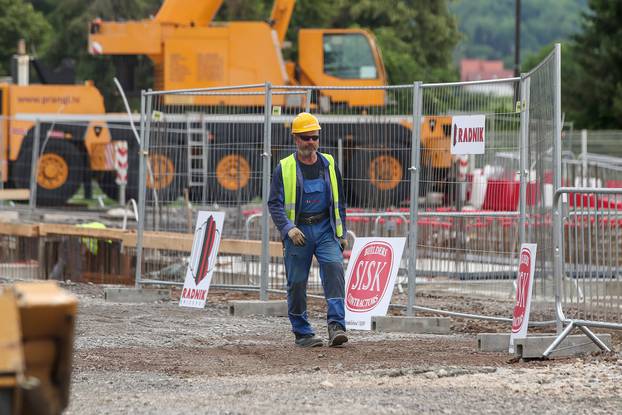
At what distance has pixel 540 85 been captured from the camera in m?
11.7

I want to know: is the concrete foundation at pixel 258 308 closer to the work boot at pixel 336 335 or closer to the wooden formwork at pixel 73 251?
the work boot at pixel 336 335

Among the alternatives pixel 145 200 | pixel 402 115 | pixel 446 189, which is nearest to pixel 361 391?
pixel 446 189

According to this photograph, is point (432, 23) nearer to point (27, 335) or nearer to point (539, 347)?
point (539, 347)

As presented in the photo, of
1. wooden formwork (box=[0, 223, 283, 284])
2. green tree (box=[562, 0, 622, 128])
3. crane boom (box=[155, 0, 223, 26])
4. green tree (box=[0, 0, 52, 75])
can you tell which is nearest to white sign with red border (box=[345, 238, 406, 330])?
wooden formwork (box=[0, 223, 283, 284])

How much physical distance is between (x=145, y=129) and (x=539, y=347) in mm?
6936

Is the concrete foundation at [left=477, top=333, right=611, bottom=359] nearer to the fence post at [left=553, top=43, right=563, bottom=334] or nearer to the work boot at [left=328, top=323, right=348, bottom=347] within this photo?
the fence post at [left=553, top=43, right=563, bottom=334]

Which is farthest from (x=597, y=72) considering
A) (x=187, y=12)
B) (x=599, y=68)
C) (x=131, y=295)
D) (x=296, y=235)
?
(x=296, y=235)

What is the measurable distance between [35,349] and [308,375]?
379 cm

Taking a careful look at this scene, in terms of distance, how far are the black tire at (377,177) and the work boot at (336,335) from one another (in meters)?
3.09

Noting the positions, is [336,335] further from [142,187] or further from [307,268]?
[142,187]

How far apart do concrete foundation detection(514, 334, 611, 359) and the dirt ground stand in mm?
130

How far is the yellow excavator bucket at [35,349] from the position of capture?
18.6 feet

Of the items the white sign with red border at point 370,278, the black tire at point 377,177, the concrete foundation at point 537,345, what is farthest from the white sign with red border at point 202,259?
the concrete foundation at point 537,345

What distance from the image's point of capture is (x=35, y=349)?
5891 millimetres
